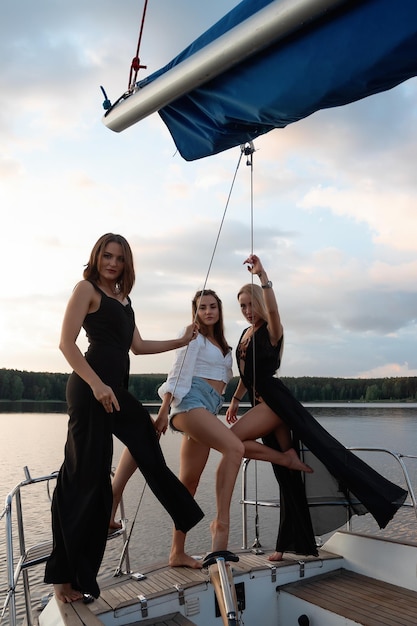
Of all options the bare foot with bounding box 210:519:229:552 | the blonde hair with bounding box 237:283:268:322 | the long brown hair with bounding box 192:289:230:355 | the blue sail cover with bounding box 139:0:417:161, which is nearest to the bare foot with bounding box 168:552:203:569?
the bare foot with bounding box 210:519:229:552

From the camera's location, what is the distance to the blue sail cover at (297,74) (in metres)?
1.84

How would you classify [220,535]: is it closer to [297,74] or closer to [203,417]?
[203,417]

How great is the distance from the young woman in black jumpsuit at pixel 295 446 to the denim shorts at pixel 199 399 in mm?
218

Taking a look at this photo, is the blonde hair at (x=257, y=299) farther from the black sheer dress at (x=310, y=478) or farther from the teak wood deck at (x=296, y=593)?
the teak wood deck at (x=296, y=593)

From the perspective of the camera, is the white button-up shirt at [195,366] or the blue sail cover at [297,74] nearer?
the blue sail cover at [297,74]

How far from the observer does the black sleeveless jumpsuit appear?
9.89ft

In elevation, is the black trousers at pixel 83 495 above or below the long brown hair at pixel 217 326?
below

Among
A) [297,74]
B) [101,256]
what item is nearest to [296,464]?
[101,256]

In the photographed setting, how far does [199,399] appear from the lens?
3.69 meters

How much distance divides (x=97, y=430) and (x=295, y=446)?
1.49m

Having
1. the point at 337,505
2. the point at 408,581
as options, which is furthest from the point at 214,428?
the point at 408,581

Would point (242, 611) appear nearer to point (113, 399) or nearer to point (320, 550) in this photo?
point (320, 550)

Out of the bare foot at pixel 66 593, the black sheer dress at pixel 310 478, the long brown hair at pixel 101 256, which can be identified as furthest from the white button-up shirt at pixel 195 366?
the bare foot at pixel 66 593

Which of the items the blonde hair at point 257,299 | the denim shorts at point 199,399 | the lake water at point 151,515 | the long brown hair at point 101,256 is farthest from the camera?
the lake water at point 151,515
